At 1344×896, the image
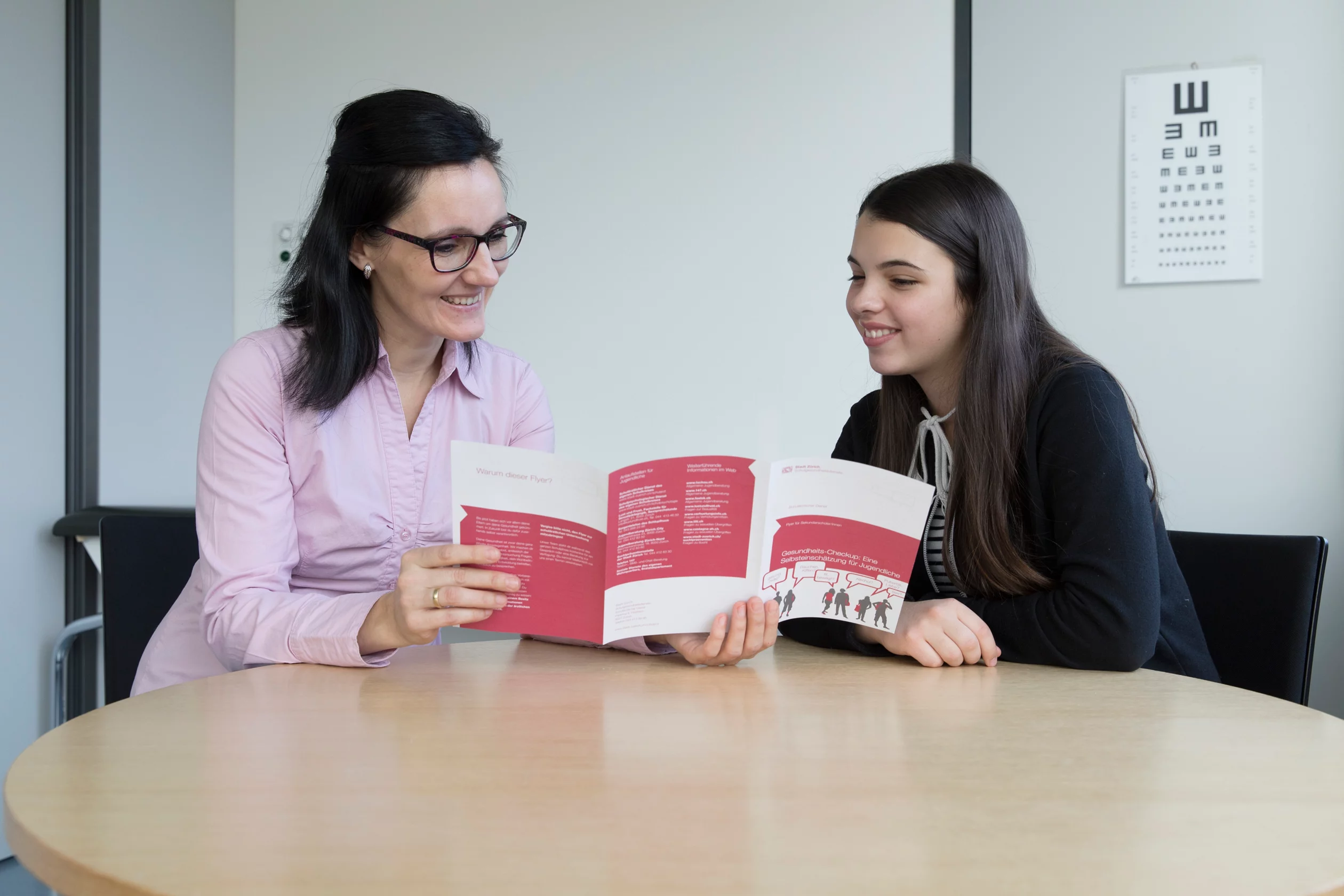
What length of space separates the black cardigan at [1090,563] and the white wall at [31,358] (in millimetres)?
2087

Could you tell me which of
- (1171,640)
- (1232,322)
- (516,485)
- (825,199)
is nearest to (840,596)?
(516,485)

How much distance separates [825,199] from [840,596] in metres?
1.70

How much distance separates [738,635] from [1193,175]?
2.08 m

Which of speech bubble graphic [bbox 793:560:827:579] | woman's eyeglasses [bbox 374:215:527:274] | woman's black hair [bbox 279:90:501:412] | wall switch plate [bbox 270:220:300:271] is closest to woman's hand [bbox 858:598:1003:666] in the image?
speech bubble graphic [bbox 793:560:827:579]

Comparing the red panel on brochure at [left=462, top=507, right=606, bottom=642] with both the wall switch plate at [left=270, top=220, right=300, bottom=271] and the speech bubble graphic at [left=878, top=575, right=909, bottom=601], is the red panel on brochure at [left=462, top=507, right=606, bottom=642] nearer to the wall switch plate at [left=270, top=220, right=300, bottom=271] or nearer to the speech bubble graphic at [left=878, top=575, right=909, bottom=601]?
the speech bubble graphic at [left=878, top=575, right=909, bottom=601]

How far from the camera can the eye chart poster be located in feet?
8.48

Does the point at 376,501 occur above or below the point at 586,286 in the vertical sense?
below

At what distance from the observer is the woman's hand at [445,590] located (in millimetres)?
1209

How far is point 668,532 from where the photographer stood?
1224mm

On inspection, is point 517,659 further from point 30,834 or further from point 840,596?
point 30,834

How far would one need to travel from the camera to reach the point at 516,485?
121 cm

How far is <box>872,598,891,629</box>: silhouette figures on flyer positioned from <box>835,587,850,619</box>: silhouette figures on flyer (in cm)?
3

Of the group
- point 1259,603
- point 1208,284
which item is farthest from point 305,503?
point 1208,284

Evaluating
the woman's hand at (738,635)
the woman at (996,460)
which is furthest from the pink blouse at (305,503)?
the woman at (996,460)
